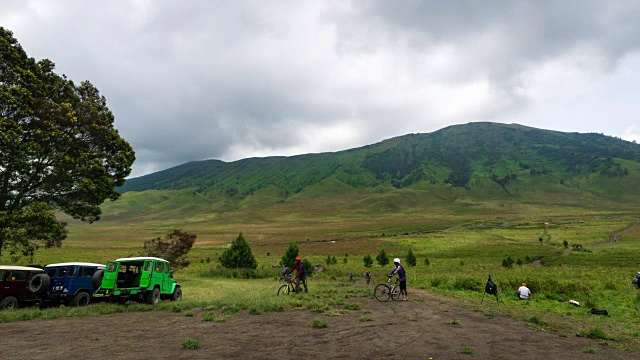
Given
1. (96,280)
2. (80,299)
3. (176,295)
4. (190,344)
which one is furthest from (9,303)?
(190,344)

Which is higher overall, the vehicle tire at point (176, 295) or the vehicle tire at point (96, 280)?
the vehicle tire at point (96, 280)

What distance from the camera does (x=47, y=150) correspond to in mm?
23328

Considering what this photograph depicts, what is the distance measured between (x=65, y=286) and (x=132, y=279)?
316 cm

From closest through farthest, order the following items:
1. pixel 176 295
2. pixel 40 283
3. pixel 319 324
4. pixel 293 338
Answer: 1. pixel 293 338
2. pixel 319 324
3. pixel 40 283
4. pixel 176 295

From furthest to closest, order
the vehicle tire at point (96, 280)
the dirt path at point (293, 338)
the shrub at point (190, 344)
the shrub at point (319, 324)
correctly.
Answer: the vehicle tire at point (96, 280), the shrub at point (319, 324), the shrub at point (190, 344), the dirt path at point (293, 338)

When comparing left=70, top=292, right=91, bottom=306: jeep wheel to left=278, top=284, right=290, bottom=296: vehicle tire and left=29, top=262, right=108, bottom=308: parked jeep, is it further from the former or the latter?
left=278, top=284, right=290, bottom=296: vehicle tire

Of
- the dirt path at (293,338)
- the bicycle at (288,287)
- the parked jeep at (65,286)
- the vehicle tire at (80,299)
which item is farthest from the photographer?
the bicycle at (288,287)

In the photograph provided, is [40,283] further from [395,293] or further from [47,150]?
[395,293]

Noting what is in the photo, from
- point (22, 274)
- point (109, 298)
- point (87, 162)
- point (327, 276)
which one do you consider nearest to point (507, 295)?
point (327, 276)

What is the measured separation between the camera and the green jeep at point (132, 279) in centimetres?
1866

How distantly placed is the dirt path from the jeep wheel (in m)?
4.19

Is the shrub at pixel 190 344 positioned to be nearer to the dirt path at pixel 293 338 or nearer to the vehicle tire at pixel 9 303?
the dirt path at pixel 293 338

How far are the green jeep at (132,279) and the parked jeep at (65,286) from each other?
621 mm

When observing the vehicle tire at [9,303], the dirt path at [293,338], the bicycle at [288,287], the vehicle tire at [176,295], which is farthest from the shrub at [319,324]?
the vehicle tire at [9,303]
